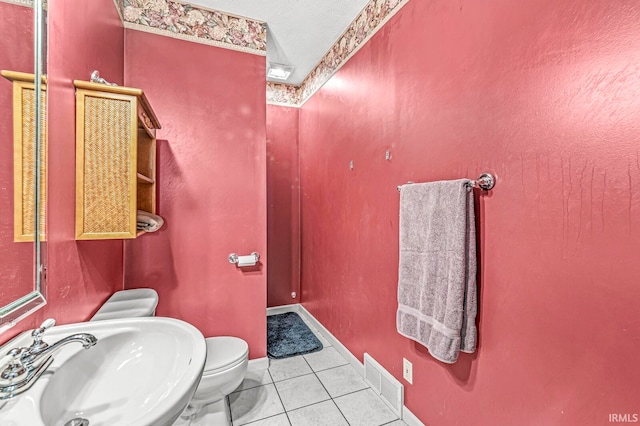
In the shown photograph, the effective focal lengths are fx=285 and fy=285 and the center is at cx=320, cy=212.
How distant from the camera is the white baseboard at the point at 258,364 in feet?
6.84

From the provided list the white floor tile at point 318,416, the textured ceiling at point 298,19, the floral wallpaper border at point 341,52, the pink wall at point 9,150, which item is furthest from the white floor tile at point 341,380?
the textured ceiling at point 298,19

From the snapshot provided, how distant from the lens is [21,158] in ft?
2.63

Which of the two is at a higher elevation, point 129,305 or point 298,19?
point 298,19

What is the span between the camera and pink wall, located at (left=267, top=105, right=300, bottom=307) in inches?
120

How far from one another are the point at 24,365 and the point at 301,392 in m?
1.58

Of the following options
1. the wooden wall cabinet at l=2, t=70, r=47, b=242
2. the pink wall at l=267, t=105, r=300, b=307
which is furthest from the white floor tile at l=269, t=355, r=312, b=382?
the wooden wall cabinet at l=2, t=70, r=47, b=242

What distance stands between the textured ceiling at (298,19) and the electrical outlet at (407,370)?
219 cm

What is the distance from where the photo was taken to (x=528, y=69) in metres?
0.98

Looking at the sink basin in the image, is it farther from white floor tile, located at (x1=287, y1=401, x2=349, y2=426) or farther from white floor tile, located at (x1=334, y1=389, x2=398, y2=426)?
white floor tile, located at (x1=334, y1=389, x2=398, y2=426)

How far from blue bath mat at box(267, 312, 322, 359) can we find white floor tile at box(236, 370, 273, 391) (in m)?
0.21

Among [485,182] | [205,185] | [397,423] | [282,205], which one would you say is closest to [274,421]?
[397,423]

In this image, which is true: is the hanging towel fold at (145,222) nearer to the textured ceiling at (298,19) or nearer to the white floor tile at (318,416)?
the white floor tile at (318,416)

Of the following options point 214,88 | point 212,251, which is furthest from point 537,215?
point 214,88

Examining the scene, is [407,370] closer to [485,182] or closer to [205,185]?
[485,182]
